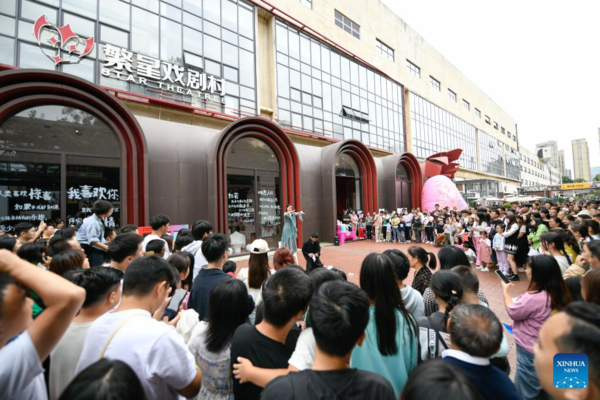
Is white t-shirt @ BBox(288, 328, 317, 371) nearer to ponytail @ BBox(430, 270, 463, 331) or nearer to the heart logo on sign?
ponytail @ BBox(430, 270, 463, 331)

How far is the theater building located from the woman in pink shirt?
28.7ft

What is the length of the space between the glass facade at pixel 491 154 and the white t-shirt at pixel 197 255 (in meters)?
45.9

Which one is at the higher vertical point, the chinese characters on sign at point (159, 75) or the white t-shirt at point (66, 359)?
the chinese characters on sign at point (159, 75)

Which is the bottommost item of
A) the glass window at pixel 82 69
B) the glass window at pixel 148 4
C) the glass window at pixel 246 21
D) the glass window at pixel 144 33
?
the glass window at pixel 82 69

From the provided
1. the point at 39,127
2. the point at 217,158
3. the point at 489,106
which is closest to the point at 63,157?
the point at 39,127

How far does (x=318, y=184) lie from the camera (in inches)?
563

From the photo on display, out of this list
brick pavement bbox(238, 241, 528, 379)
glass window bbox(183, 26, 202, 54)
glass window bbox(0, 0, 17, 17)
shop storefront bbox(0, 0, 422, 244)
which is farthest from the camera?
glass window bbox(183, 26, 202, 54)

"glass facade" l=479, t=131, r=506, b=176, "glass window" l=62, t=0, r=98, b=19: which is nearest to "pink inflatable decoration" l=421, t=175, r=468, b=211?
"glass window" l=62, t=0, r=98, b=19

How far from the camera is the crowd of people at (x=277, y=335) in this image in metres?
1.18

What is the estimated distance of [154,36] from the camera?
11406mm

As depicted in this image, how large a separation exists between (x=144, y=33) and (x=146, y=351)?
534 inches

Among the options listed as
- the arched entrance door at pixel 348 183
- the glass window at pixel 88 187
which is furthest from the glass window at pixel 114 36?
the arched entrance door at pixel 348 183

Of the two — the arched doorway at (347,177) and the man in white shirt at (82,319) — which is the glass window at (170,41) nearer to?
the arched doorway at (347,177)

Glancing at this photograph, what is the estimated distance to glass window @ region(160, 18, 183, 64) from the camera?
1159cm
